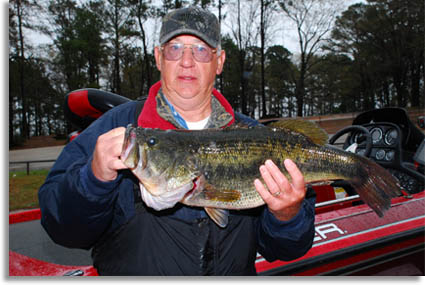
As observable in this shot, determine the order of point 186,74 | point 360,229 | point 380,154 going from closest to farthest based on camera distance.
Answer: point 186,74, point 360,229, point 380,154

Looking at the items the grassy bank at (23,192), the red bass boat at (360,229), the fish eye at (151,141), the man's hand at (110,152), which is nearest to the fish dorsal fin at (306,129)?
the fish eye at (151,141)

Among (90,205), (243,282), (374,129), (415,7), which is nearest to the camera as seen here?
(90,205)

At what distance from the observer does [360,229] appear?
125 inches

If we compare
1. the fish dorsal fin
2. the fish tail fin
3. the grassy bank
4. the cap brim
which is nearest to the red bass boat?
the fish tail fin

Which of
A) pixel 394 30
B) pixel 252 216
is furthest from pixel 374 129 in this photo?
pixel 394 30

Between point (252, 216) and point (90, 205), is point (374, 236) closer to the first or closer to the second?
point (252, 216)

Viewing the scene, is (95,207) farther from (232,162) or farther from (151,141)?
(232,162)

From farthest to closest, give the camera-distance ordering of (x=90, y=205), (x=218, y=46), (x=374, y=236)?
(x=374, y=236)
(x=218, y=46)
(x=90, y=205)

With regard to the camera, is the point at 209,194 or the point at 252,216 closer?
the point at 209,194

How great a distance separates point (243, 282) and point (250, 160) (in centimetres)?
98

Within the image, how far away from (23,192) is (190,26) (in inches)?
331

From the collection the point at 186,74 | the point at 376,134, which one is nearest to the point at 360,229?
the point at 376,134

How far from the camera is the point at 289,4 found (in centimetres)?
2789

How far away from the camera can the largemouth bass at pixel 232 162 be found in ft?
5.58
